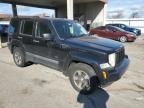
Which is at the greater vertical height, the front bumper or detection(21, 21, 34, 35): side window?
detection(21, 21, 34, 35): side window

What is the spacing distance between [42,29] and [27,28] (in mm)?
898

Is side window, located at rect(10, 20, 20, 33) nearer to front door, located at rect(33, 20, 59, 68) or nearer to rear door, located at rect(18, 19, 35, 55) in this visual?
rear door, located at rect(18, 19, 35, 55)

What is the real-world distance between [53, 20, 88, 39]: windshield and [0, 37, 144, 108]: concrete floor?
150cm

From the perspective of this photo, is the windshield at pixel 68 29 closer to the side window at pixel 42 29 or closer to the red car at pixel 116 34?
the side window at pixel 42 29

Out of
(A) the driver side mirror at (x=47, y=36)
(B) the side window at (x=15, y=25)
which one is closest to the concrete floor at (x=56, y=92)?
(A) the driver side mirror at (x=47, y=36)

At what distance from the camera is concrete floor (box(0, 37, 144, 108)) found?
4449 millimetres

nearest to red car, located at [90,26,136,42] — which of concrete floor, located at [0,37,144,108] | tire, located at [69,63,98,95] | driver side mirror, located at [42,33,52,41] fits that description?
concrete floor, located at [0,37,144,108]

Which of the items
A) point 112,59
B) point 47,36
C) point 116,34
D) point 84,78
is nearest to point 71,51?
point 84,78

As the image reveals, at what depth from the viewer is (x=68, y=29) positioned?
19.8 ft

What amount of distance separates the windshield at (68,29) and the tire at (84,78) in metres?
1.10

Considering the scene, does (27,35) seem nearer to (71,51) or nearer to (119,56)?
(71,51)

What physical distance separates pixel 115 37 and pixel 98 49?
41.0 feet

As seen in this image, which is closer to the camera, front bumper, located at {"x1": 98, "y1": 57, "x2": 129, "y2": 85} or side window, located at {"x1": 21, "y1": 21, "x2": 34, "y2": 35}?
front bumper, located at {"x1": 98, "y1": 57, "x2": 129, "y2": 85}

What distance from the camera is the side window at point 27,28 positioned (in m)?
6.50
